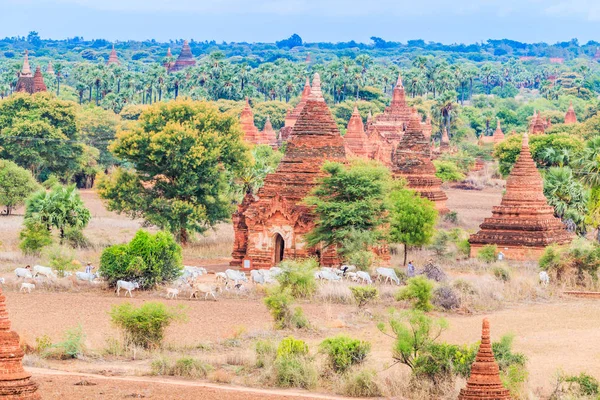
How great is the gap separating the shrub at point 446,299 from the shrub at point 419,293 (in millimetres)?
532

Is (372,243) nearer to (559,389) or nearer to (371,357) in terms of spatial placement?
(371,357)

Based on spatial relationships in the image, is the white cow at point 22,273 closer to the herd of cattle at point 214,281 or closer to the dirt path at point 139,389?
the herd of cattle at point 214,281

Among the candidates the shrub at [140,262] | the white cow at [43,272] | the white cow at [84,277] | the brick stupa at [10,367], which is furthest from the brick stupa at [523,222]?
the brick stupa at [10,367]

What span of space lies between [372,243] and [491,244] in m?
5.33

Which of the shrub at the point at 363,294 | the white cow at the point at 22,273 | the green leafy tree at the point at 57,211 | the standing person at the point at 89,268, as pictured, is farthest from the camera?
the green leafy tree at the point at 57,211

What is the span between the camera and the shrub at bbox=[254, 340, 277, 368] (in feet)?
83.8

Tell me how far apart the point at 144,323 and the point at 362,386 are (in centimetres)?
499

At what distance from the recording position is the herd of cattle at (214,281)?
3491 centimetres

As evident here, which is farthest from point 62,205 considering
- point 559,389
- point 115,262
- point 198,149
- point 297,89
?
point 297,89

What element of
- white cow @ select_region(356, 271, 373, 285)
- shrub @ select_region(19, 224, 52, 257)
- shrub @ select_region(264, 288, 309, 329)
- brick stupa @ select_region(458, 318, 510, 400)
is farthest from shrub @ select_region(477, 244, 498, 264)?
brick stupa @ select_region(458, 318, 510, 400)

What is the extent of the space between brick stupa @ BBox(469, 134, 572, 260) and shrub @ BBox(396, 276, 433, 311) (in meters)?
9.88

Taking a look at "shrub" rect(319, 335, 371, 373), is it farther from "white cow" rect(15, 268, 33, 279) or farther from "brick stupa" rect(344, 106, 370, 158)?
"brick stupa" rect(344, 106, 370, 158)

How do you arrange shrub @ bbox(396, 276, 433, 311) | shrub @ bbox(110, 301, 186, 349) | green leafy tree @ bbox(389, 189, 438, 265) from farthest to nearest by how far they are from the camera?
green leafy tree @ bbox(389, 189, 438, 265) < shrub @ bbox(396, 276, 433, 311) < shrub @ bbox(110, 301, 186, 349)

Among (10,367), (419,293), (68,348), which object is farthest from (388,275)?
(10,367)
